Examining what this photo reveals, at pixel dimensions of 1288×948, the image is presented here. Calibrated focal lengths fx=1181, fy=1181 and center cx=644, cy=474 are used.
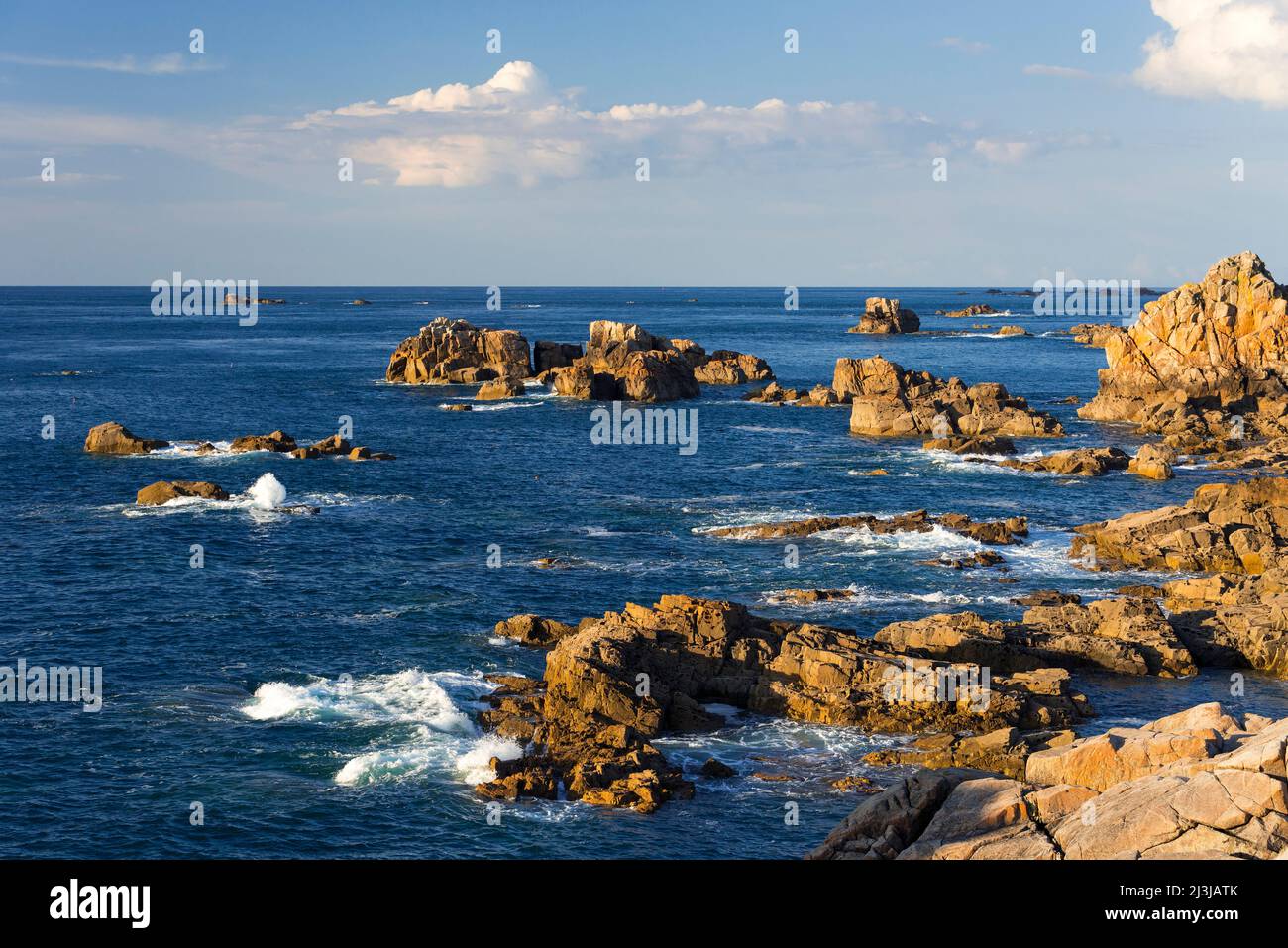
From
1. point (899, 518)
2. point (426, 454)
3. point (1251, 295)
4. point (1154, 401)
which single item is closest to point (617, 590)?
point (899, 518)

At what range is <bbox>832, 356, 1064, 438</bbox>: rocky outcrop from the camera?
115m

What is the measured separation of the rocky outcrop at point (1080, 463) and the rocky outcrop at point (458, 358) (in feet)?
264

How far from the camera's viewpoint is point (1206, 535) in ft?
214

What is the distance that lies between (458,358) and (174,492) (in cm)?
8326

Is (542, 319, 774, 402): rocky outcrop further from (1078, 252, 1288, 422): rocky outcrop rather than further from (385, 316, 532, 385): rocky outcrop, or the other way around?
(1078, 252, 1288, 422): rocky outcrop

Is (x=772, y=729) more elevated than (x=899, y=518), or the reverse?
(x=899, y=518)

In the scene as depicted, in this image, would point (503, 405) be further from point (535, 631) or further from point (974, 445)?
point (535, 631)

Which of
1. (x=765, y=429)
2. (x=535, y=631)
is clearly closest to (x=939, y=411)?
(x=765, y=429)

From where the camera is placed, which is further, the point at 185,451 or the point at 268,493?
the point at 185,451

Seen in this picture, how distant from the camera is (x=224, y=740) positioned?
42.2 m

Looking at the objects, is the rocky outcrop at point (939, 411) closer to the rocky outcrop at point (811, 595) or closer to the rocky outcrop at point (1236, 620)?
the rocky outcrop at point (811, 595)

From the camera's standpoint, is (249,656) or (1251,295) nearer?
(249,656)

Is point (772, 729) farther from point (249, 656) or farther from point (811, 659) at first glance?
point (249, 656)

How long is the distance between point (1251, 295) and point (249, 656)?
4295 inches
